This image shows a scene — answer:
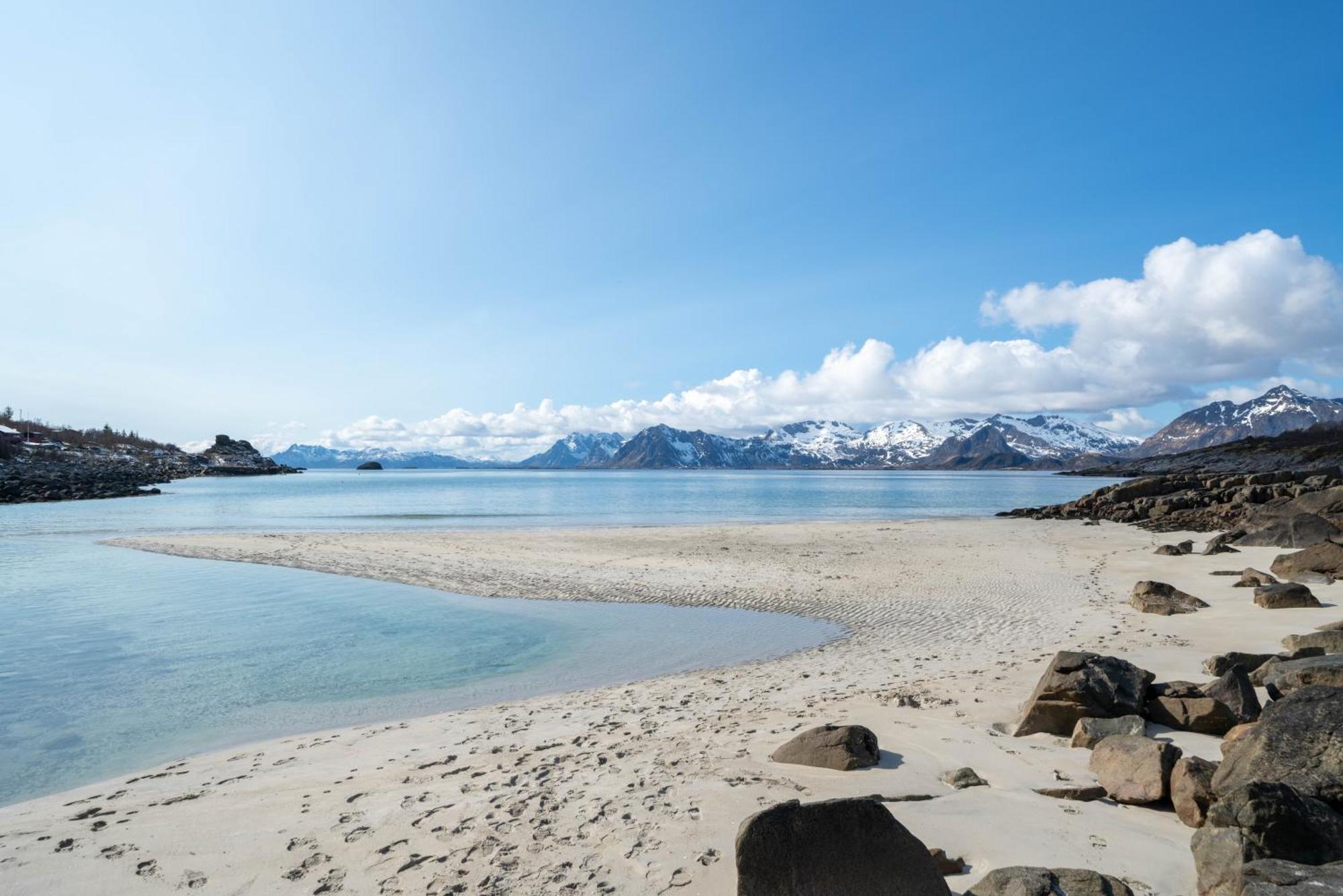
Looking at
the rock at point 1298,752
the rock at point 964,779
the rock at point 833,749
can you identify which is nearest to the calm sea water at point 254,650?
the rock at point 833,749

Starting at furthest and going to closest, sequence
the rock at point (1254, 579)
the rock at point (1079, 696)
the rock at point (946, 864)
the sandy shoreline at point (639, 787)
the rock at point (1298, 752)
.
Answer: the rock at point (1254, 579)
the rock at point (1079, 696)
the sandy shoreline at point (639, 787)
the rock at point (1298, 752)
the rock at point (946, 864)

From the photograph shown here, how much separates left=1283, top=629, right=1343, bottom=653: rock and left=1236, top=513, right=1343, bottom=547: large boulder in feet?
59.5

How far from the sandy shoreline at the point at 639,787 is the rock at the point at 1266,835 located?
363mm

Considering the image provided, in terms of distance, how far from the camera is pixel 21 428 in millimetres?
153625

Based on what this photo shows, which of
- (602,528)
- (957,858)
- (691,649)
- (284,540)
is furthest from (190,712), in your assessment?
(602,528)

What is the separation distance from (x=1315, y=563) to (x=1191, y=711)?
56.9 ft

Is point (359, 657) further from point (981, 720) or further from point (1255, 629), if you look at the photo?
point (1255, 629)

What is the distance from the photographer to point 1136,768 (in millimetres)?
6609

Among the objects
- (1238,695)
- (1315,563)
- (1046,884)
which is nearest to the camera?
(1046,884)

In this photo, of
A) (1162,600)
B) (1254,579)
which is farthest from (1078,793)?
(1254,579)

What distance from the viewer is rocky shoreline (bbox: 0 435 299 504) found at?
7350 centimetres

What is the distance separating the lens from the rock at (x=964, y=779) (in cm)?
712

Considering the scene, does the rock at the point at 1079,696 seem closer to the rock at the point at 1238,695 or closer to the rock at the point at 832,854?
the rock at the point at 1238,695

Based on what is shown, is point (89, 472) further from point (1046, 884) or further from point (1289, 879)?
point (1289, 879)
